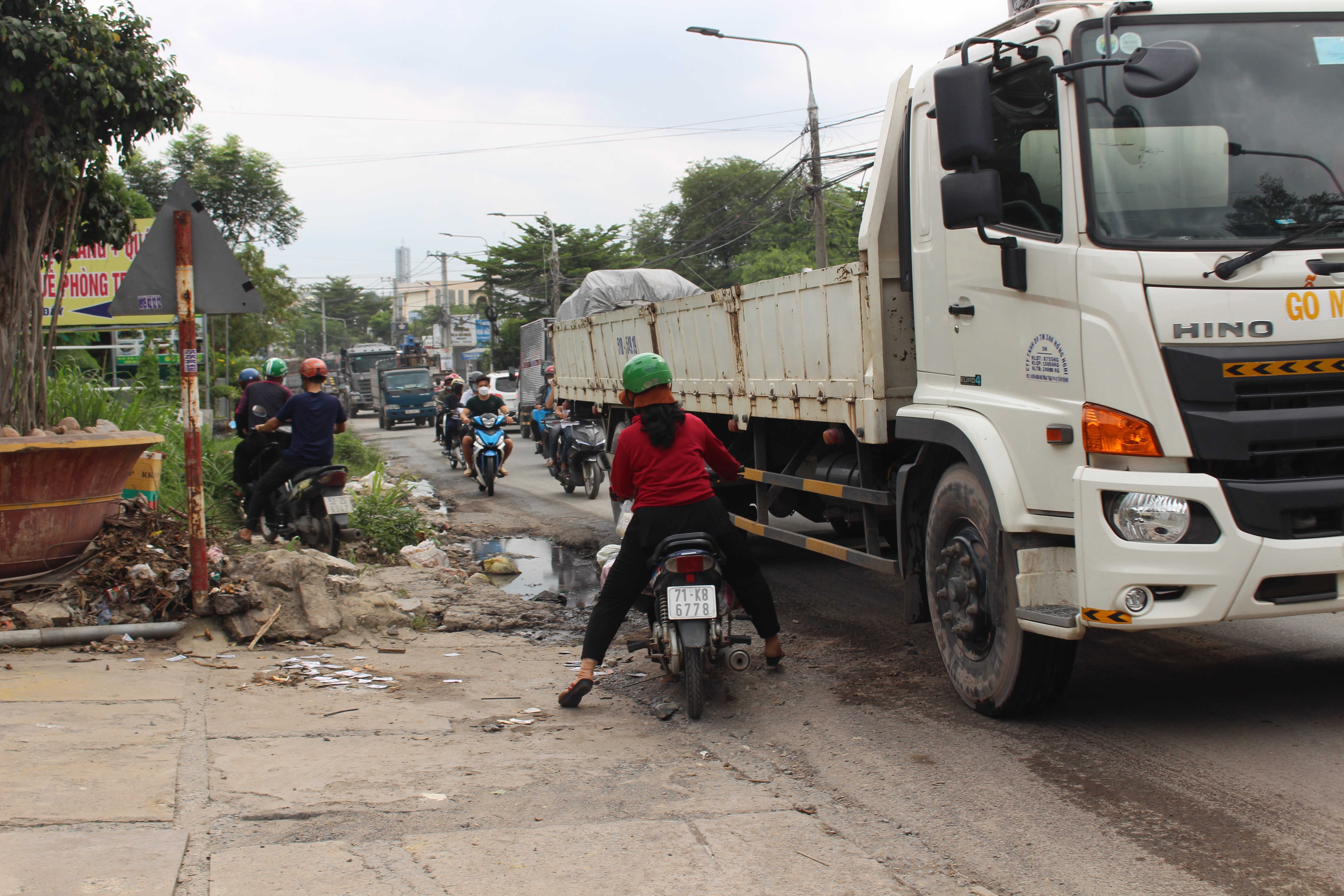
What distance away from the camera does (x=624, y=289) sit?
789 inches

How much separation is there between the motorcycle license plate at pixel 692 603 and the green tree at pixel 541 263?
42.8m

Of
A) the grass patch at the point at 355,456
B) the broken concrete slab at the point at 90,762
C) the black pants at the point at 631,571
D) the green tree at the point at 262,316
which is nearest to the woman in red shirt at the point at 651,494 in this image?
the black pants at the point at 631,571

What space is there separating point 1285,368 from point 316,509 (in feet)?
24.1

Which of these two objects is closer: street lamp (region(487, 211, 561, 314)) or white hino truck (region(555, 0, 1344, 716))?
white hino truck (region(555, 0, 1344, 716))

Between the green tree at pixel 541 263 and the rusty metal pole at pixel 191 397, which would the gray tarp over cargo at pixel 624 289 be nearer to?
the rusty metal pole at pixel 191 397

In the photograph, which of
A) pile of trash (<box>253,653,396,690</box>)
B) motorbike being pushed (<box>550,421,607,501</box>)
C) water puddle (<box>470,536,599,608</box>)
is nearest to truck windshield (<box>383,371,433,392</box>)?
motorbike being pushed (<box>550,421,607,501</box>)

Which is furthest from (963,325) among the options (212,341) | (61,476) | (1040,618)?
(212,341)

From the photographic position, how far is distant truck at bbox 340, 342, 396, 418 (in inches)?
1890

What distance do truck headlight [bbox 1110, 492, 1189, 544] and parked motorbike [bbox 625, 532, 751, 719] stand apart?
1.88m

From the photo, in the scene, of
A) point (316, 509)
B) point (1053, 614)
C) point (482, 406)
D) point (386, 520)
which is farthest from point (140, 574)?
point (482, 406)

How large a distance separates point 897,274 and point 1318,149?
212 centimetres

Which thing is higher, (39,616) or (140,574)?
(140,574)

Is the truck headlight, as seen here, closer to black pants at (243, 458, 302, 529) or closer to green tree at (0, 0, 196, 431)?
green tree at (0, 0, 196, 431)

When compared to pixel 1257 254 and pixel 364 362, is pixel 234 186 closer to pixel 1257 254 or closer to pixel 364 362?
pixel 364 362
